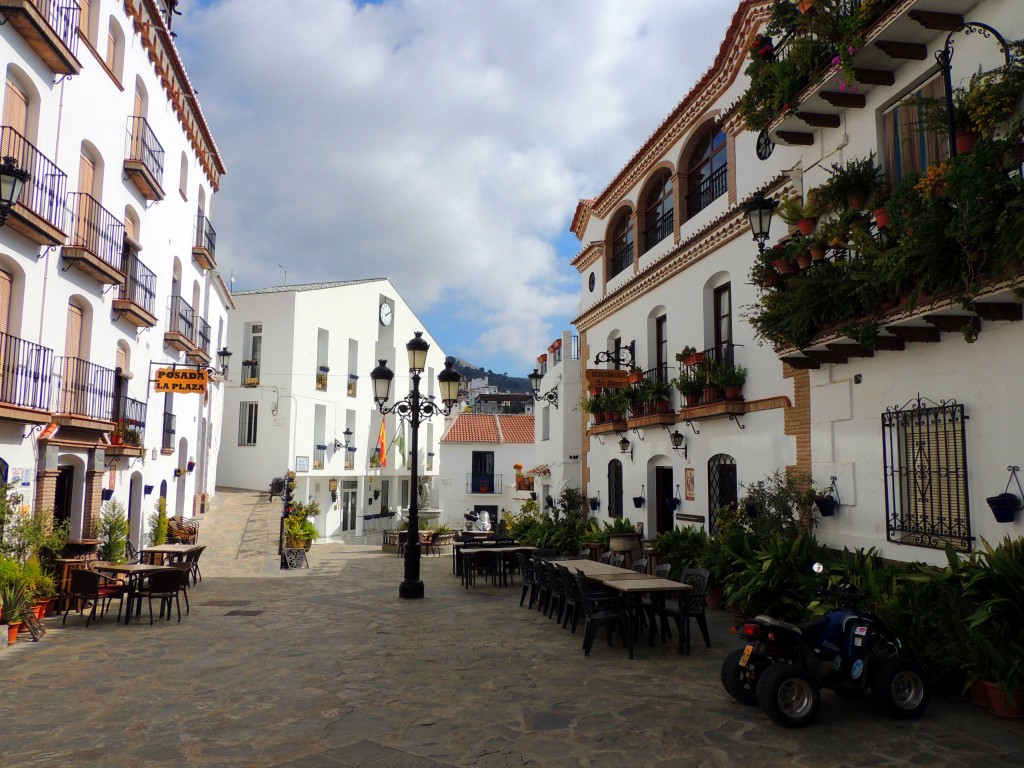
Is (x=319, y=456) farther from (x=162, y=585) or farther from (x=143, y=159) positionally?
(x=162, y=585)

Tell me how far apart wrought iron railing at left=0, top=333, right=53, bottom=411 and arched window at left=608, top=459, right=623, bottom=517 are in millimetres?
12115

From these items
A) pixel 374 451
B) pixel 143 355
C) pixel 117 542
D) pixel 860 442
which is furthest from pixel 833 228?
pixel 374 451

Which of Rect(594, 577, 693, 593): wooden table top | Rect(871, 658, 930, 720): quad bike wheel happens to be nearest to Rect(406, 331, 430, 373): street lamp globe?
Rect(594, 577, 693, 593): wooden table top

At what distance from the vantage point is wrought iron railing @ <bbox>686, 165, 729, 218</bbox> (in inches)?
538

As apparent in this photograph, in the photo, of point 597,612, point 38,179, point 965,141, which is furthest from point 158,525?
point 965,141

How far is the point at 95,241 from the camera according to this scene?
13156mm

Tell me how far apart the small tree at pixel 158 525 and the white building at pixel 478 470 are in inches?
728

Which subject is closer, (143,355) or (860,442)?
(860,442)

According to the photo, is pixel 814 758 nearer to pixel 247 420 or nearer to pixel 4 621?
pixel 4 621

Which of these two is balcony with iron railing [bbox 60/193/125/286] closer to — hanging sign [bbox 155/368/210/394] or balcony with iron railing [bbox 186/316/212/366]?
hanging sign [bbox 155/368/210/394]

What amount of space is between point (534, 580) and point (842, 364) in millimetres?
6100

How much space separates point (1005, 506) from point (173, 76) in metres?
19.4

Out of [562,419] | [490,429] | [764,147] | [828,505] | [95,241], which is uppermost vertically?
[764,147]

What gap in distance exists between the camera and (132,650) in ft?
29.8
